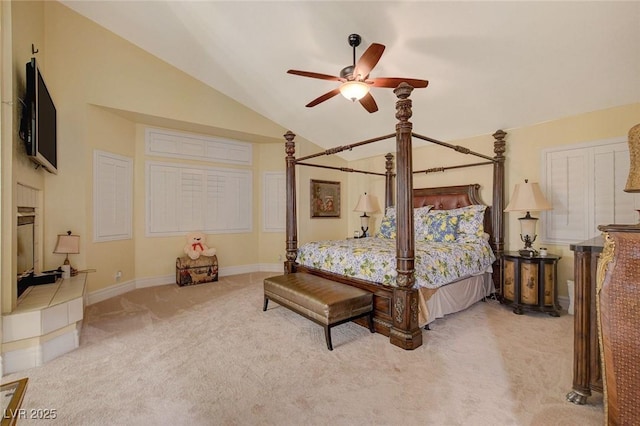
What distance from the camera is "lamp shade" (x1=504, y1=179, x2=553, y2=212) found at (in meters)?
3.19

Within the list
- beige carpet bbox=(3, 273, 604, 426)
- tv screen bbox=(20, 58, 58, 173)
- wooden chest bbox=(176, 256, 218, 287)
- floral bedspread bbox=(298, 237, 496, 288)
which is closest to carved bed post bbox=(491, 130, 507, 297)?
floral bedspread bbox=(298, 237, 496, 288)

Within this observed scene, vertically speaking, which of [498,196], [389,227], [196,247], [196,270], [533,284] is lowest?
[196,270]

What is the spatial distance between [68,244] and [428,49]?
4.53 metres

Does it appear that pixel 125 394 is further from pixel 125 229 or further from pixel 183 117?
pixel 183 117

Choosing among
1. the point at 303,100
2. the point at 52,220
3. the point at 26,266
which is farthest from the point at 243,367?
the point at 303,100

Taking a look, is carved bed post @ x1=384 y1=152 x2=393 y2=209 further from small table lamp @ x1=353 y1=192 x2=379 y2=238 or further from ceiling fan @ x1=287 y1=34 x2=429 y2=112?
ceiling fan @ x1=287 y1=34 x2=429 y2=112

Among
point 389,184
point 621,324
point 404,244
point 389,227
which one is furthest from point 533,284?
point 389,184

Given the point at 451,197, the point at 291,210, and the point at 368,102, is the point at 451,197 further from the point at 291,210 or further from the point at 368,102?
the point at 291,210

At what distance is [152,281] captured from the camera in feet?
15.1

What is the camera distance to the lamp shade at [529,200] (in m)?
3.19

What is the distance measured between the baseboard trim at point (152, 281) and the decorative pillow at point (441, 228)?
2.91 meters

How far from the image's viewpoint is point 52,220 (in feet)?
11.2

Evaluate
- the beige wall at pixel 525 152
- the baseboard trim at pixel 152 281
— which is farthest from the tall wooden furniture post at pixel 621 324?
the baseboard trim at pixel 152 281

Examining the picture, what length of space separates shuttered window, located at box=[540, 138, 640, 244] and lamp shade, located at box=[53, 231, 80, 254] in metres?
5.63
